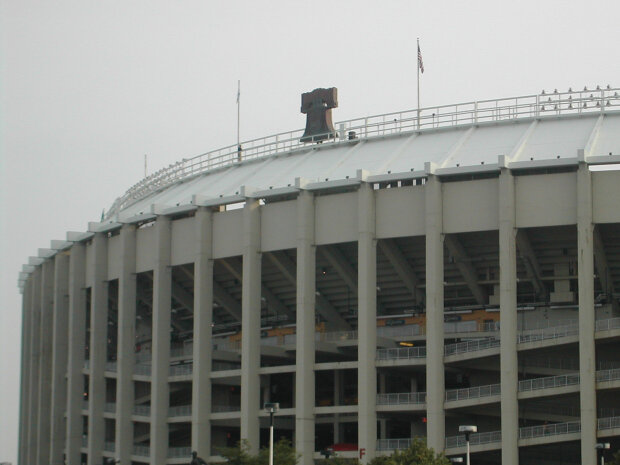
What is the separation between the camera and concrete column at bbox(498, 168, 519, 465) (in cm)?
5559

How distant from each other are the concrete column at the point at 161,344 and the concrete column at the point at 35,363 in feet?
76.1

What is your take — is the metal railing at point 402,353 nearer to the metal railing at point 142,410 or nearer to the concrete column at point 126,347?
the metal railing at point 142,410

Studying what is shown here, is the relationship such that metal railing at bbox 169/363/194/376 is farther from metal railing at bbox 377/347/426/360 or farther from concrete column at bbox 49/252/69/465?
concrete column at bbox 49/252/69/465

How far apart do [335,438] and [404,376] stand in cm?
463

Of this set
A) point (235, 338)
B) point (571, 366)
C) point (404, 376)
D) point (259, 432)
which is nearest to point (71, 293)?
point (235, 338)

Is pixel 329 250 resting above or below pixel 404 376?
above

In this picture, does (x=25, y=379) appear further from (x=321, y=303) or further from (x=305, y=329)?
(x=305, y=329)

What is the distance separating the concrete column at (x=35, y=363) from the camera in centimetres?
8975

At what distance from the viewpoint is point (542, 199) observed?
57.7m

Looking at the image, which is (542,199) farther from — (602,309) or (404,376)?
(404,376)

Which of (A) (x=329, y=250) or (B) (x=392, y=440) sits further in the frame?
(A) (x=329, y=250)

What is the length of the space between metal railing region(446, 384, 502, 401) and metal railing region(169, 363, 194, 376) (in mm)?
15445

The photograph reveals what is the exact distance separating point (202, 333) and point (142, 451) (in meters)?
8.92

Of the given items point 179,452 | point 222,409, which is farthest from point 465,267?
point 179,452
